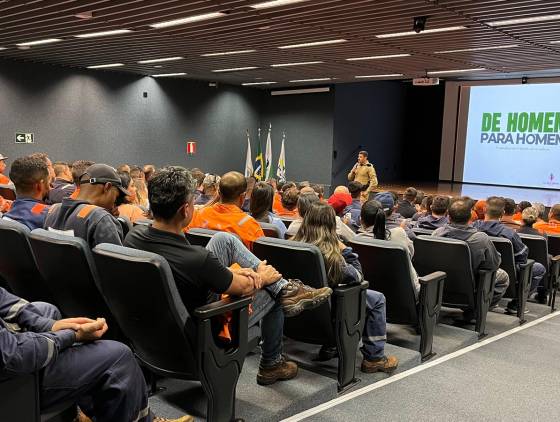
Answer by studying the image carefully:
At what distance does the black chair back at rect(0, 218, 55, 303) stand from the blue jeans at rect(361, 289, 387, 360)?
67.2 inches

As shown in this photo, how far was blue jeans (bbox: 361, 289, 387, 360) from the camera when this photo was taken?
306 centimetres

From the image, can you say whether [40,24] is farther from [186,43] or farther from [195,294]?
[195,294]

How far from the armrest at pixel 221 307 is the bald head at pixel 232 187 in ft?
3.78

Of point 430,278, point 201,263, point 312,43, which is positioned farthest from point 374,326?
point 312,43

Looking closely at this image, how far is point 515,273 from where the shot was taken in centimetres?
436

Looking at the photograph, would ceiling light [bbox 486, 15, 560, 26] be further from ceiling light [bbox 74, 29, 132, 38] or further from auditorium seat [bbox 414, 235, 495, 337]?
ceiling light [bbox 74, 29, 132, 38]

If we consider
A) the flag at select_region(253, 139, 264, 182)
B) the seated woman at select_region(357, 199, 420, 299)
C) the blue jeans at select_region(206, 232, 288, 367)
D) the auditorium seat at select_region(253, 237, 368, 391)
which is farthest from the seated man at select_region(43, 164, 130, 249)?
the flag at select_region(253, 139, 264, 182)

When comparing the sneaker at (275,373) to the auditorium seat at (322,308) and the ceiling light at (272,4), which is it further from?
the ceiling light at (272,4)

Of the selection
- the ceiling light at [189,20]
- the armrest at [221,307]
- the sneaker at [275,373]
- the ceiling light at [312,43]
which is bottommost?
the sneaker at [275,373]

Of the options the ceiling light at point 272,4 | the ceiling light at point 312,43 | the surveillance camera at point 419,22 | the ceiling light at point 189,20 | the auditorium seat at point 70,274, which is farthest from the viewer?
the ceiling light at point 312,43

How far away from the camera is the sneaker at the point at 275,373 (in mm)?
2766

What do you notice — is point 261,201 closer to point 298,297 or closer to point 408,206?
point 298,297

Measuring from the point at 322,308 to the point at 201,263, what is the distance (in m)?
0.94

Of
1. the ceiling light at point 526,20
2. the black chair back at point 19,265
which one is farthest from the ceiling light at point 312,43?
the black chair back at point 19,265
